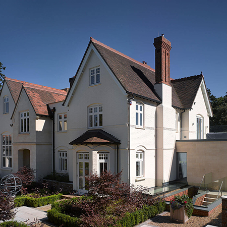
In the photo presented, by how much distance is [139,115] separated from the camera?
17.3 m

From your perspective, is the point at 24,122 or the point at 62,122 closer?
the point at 62,122

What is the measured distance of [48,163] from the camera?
867 inches

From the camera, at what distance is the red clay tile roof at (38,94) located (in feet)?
72.8

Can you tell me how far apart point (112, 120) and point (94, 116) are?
2.02 m

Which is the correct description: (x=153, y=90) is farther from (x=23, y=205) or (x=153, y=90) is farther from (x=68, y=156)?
(x=23, y=205)

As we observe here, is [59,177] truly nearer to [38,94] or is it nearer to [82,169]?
[82,169]

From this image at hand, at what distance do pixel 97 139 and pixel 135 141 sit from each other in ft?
8.63

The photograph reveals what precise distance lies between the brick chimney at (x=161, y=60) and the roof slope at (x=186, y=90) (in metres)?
2.69

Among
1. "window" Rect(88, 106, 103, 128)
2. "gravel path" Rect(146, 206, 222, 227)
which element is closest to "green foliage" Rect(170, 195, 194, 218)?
"gravel path" Rect(146, 206, 222, 227)

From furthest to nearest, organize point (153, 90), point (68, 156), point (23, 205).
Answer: point (68, 156) → point (153, 90) → point (23, 205)

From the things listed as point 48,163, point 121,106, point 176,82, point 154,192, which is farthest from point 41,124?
point 176,82

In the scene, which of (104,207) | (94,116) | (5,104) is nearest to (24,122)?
(5,104)

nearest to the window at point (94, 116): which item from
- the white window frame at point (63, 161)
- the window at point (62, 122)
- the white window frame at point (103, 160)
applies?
the white window frame at point (103, 160)

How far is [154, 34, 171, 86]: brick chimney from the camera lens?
19.3 m
